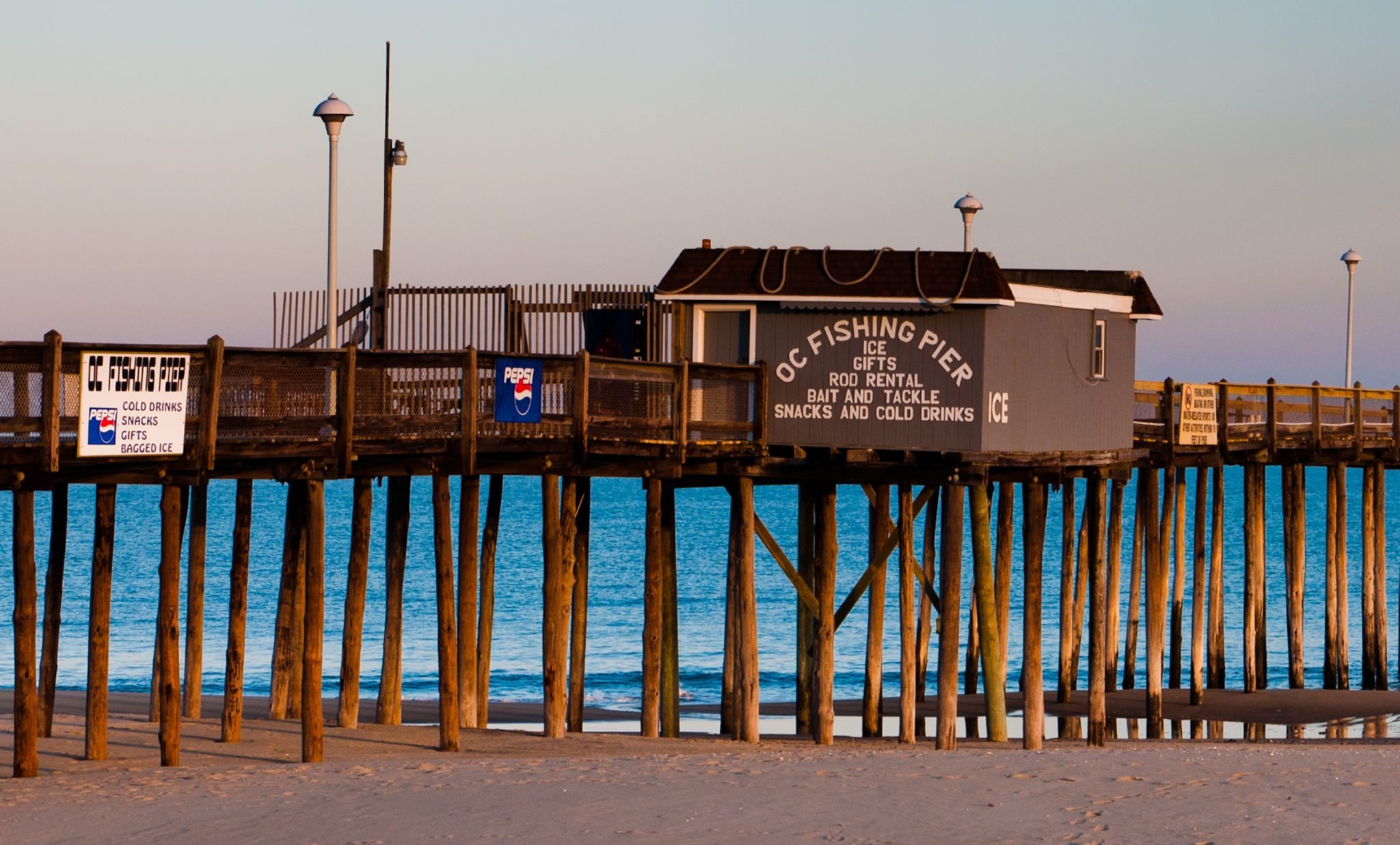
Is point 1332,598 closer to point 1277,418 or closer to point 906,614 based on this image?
point 1277,418

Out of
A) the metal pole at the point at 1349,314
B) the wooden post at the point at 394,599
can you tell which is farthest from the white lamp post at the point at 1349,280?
the wooden post at the point at 394,599

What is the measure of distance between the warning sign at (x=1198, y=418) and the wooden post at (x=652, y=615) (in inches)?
381

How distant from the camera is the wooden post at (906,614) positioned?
934 inches

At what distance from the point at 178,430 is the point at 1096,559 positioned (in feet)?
52.2

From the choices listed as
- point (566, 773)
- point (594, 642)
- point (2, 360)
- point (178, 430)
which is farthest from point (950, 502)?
point (594, 642)

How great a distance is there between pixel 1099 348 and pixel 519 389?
8357mm

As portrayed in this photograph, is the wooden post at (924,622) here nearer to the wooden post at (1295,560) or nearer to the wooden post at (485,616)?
the wooden post at (485,616)

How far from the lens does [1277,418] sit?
102 ft

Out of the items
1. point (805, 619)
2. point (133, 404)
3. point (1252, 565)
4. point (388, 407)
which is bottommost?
point (805, 619)

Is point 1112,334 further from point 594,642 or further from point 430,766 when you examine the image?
point 594,642

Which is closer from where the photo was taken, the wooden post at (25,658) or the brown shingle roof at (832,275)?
the wooden post at (25,658)

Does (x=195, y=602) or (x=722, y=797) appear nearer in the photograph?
(x=722, y=797)

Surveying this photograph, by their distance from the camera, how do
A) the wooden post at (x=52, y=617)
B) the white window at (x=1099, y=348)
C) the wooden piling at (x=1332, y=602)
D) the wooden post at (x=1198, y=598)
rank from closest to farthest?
the wooden post at (x=52, y=617) → the white window at (x=1099, y=348) → the wooden post at (x=1198, y=598) → the wooden piling at (x=1332, y=602)

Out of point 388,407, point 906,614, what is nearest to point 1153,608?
point 906,614
